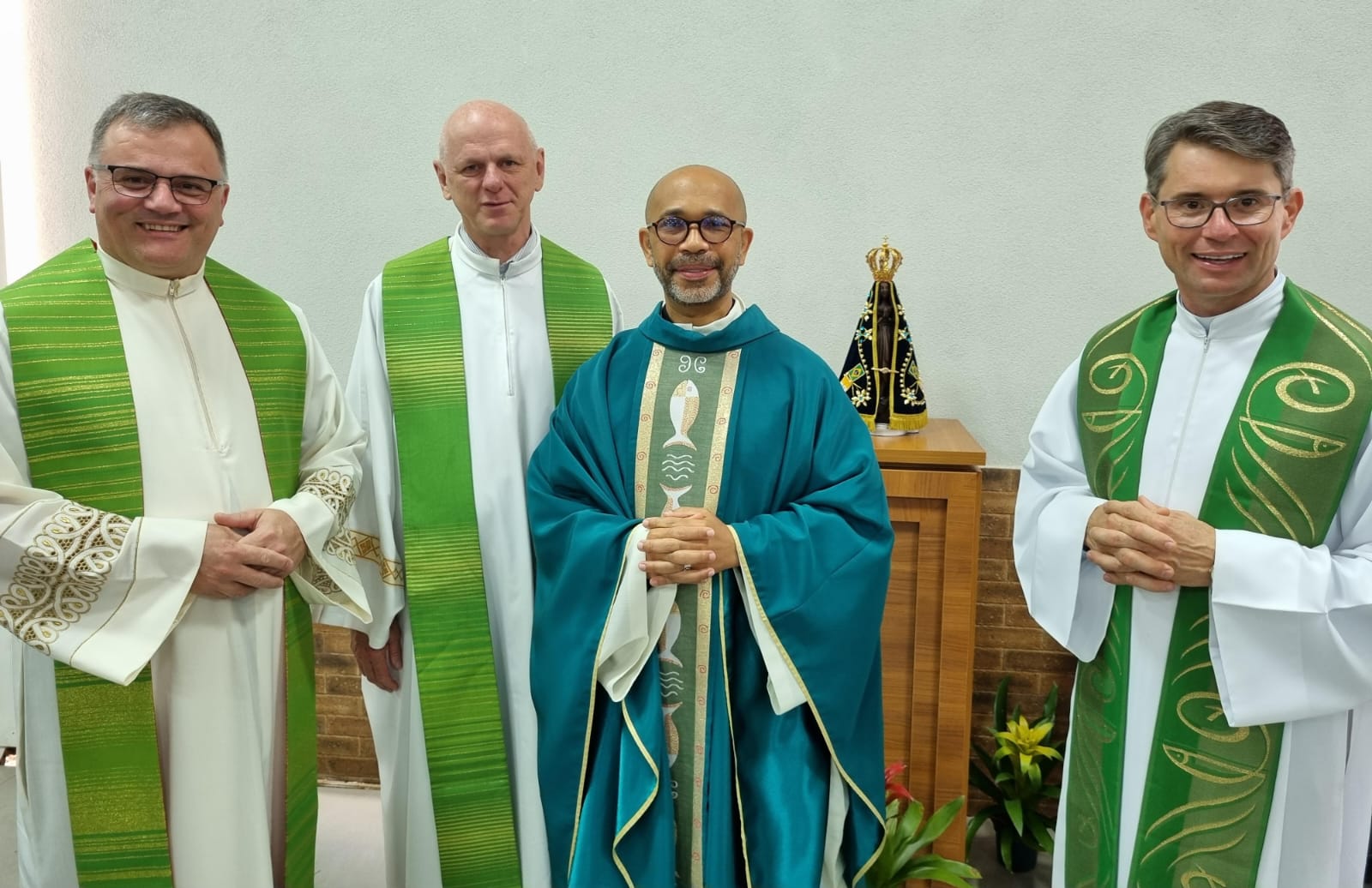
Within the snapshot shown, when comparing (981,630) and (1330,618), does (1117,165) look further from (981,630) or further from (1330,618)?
(1330,618)

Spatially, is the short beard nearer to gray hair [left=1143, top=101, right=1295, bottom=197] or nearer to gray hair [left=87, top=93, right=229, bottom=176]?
gray hair [left=1143, top=101, right=1295, bottom=197]

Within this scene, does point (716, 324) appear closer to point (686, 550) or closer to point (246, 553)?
point (686, 550)

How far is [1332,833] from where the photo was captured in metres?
2.04

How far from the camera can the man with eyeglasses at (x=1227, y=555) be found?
1992mm

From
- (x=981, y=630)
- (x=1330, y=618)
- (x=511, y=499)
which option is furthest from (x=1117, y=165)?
(x=511, y=499)

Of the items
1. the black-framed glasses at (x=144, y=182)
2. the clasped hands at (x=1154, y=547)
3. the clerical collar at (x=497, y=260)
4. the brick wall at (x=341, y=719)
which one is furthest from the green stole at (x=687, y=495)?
the brick wall at (x=341, y=719)

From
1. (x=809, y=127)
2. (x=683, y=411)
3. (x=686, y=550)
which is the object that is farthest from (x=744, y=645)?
(x=809, y=127)

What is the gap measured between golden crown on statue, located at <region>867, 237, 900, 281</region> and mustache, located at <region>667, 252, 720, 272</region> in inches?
50.3

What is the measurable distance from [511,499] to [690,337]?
0.66 metres

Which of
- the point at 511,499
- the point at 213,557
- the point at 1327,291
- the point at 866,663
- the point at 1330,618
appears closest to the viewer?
the point at 1330,618

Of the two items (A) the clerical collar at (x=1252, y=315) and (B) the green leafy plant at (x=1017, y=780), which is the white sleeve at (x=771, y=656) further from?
(B) the green leafy plant at (x=1017, y=780)

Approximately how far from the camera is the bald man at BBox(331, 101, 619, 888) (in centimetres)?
276

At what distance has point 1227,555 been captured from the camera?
1998 mm

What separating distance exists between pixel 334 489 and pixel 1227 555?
1.95 meters
